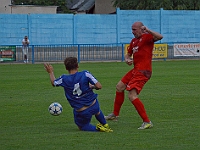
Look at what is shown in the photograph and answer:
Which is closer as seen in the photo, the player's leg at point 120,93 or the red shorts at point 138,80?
the red shorts at point 138,80

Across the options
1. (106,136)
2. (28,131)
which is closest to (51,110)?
(28,131)

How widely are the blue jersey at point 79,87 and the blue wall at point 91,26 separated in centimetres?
3079

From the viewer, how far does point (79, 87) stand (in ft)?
29.9

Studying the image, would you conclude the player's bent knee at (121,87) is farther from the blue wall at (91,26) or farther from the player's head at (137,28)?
the blue wall at (91,26)

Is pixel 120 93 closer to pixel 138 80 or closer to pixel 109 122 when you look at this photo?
pixel 109 122

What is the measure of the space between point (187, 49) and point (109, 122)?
25772mm

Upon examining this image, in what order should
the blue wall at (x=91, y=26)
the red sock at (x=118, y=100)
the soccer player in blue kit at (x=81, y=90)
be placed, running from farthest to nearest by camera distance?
the blue wall at (x=91, y=26), the red sock at (x=118, y=100), the soccer player in blue kit at (x=81, y=90)

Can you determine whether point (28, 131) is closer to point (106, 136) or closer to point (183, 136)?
point (106, 136)

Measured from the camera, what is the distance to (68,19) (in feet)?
134

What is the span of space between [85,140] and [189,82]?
10.8m

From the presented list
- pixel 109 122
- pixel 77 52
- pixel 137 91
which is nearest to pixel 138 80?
pixel 137 91

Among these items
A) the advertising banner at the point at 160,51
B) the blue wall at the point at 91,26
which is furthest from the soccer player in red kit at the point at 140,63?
the blue wall at the point at 91,26

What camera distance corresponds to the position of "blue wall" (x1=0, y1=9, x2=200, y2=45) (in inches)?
1559

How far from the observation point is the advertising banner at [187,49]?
35531mm
